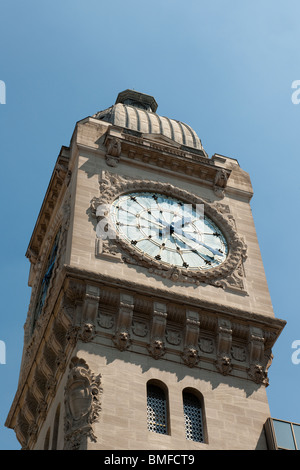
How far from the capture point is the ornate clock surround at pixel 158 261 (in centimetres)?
3641

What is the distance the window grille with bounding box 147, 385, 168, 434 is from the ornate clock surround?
525 cm

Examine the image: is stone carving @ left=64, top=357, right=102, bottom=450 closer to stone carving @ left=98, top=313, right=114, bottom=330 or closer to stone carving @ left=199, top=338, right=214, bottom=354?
stone carving @ left=98, top=313, right=114, bottom=330

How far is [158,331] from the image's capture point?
3391 cm

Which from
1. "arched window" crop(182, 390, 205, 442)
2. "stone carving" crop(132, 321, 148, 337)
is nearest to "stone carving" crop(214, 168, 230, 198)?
"stone carving" crop(132, 321, 148, 337)

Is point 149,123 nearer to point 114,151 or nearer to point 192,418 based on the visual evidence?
point 114,151

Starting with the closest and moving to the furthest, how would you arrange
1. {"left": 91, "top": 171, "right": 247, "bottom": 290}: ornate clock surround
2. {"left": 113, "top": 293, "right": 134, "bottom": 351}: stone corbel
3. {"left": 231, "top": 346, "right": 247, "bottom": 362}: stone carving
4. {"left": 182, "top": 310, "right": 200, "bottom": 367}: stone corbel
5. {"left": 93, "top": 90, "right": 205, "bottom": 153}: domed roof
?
{"left": 113, "top": 293, "right": 134, "bottom": 351}: stone corbel < {"left": 182, "top": 310, "right": 200, "bottom": 367}: stone corbel < {"left": 231, "top": 346, "right": 247, "bottom": 362}: stone carving < {"left": 91, "top": 171, "right": 247, "bottom": 290}: ornate clock surround < {"left": 93, "top": 90, "right": 205, "bottom": 153}: domed roof

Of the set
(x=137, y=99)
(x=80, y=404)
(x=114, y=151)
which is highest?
(x=137, y=99)

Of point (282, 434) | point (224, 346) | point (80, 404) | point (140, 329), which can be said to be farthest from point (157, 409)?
point (282, 434)

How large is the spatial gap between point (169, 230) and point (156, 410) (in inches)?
382

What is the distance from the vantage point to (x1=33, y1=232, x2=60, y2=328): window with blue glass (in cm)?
4034

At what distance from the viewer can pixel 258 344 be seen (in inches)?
1374

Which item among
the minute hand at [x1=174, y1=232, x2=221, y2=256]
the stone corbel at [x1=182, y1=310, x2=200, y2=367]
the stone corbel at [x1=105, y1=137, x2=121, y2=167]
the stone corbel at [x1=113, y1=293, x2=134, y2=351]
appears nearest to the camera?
the stone corbel at [x1=113, y1=293, x2=134, y2=351]

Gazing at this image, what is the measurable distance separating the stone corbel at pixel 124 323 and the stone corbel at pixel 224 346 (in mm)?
3380

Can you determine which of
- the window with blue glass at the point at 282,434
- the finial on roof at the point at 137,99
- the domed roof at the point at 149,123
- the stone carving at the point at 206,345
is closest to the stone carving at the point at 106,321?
the stone carving at the point at 206,345
